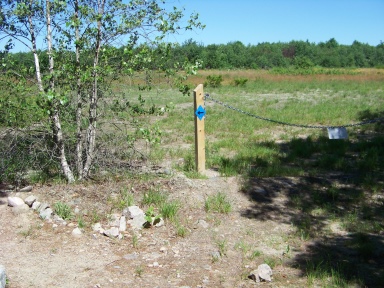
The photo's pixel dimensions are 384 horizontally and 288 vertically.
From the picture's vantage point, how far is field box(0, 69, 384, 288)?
4.34 meters

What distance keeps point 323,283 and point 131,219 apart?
2.31m

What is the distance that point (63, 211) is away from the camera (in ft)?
17.7

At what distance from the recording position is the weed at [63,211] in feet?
17.6

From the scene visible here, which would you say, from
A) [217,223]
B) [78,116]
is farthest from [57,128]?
[217,223]

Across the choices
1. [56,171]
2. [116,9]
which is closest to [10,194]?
[56,171]

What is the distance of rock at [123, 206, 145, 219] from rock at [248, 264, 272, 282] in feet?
5.54

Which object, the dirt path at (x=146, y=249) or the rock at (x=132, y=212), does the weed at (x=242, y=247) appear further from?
the rock at (x=132, y=212)

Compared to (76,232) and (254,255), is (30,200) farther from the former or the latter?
(254,255)

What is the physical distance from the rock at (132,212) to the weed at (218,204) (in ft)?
2.87

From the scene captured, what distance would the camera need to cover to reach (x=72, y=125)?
623cm

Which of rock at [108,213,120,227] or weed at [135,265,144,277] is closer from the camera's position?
weed at [135,265,144,277]

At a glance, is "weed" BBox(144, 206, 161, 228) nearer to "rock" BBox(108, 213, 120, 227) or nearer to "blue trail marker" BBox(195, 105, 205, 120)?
"rock" BBox(108, 213, 120, 227)

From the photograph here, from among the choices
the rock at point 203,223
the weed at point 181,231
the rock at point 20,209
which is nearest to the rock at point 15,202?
the rock at point 20,209

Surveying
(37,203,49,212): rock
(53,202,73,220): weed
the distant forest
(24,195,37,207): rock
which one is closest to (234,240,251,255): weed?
(53,202,73,220): weed
